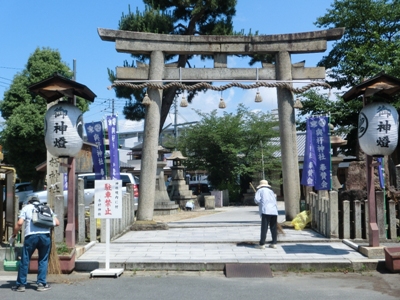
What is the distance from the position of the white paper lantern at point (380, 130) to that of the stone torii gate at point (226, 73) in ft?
16.1

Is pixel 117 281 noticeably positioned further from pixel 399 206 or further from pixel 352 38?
pixel 352 38

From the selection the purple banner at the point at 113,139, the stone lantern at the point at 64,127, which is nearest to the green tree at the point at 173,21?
the purple banner at the point at 113,139

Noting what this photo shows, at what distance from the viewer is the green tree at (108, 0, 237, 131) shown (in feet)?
81.1

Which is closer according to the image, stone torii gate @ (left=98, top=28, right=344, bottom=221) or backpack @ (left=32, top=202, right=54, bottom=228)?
backpack @ (left=32, top=202, right=54, bottom=228)

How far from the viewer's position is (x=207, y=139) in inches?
1401

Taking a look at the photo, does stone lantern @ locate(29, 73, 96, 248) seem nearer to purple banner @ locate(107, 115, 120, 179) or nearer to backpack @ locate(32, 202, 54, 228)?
backpack @ locate(32, 202, 54, 228)

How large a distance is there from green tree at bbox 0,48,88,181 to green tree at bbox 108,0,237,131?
Result: 352 cm

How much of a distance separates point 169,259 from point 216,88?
685 cm

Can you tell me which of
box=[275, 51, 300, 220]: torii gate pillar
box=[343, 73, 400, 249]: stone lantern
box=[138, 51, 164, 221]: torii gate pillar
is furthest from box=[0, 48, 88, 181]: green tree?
box=[343, 73, 400, 249]: stone lantern

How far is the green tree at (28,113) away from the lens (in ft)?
86.6

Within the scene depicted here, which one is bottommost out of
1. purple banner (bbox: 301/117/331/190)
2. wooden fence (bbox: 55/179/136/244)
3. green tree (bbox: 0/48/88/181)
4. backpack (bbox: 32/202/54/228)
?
wooden fence (bbox: 55/179/136/244)

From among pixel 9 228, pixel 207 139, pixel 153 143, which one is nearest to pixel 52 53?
pixel 207 139

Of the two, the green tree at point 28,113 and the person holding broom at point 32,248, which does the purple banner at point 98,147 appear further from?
the green tree at point 28,113

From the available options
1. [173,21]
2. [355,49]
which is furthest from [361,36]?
[173,21]
